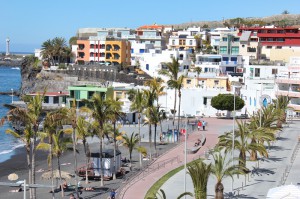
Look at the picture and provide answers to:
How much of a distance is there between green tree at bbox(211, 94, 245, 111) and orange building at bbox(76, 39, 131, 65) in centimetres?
4355

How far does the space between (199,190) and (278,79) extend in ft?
153

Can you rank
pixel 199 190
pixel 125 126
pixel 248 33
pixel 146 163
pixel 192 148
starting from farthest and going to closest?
pixel 248 33 < pixel 125 126 < pixel 192 148 < pixel 146 163 < pixel 199 190

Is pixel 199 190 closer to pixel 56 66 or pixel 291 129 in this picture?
pixel 291 129

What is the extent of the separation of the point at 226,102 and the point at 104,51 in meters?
48.9

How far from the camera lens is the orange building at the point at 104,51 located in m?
110

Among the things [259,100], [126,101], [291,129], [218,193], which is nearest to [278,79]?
[259,100]

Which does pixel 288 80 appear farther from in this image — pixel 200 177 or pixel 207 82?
pixel 200 177

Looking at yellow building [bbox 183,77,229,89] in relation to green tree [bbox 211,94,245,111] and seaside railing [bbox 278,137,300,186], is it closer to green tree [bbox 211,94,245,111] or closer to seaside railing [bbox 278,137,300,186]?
green tree [bbox 211,94,245,111]

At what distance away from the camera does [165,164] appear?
4231 centimetres

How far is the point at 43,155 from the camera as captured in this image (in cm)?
5309

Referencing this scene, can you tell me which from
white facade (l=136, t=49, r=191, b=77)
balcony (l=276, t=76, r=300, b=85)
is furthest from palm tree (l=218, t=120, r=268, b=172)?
white facade (l=136, t=49, r=191, b=77)

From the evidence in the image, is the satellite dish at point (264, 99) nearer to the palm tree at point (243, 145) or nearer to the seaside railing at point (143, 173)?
the seaside railing at point (143, 173)

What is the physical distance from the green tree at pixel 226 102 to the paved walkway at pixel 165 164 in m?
4.80

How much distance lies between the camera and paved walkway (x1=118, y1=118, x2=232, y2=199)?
3378 cm
